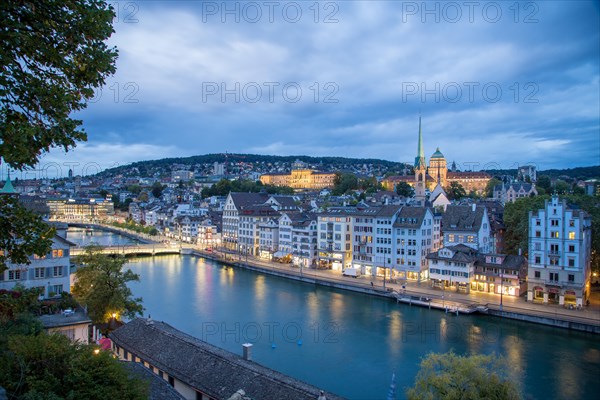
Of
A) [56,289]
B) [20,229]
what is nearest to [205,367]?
[56,289]

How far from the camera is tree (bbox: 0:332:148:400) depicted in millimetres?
7926

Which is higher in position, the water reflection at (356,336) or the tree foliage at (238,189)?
the tree foliage at (238,189)

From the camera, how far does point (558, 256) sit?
97.0 feet

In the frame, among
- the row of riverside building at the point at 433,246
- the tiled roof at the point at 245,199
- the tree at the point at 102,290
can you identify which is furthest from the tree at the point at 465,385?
the tiled roof at the point at 245,199

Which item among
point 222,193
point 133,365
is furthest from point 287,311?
point 222,193

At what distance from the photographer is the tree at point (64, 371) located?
7.93 metres

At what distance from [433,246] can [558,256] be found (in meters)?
12.9

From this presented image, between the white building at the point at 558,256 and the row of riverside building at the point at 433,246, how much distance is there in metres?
0.06

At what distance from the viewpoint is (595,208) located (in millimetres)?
37250

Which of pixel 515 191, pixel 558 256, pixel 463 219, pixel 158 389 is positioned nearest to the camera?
pixel 158 389

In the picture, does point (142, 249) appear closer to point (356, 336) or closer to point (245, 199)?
point (245, 199)

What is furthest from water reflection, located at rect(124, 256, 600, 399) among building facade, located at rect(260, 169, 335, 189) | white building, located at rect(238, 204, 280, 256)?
building facade, located at rect(260, 169, 335, 189)

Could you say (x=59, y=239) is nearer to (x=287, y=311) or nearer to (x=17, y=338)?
(x=17, y=338)

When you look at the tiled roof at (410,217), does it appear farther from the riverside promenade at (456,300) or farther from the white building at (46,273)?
the white building at (46,273)
